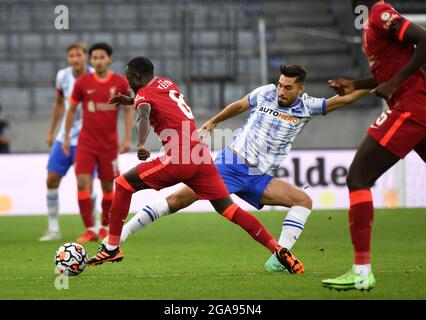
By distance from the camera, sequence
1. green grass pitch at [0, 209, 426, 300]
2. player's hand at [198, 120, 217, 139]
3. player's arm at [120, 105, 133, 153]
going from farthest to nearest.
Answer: player's arm at [120, 105, 133, 153] < player's hand at [198, 120, 217, 139] < green grass pitch at [0, 209, 426, 300]

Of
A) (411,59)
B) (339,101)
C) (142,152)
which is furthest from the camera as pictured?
(339,101)

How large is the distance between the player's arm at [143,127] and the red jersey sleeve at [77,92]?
3.87 m

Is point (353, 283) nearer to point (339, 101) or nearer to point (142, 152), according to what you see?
point (142, 152)

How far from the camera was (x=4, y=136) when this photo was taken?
19.6 meters

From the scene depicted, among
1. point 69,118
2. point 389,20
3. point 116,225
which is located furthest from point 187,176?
point 69,118

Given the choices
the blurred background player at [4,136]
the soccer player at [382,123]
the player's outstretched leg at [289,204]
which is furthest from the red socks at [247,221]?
the blurred background player at [4,136]

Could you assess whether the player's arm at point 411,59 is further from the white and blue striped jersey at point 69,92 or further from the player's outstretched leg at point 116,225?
the white and blue striped jersey at point 69,92

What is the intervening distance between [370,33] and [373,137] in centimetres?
70

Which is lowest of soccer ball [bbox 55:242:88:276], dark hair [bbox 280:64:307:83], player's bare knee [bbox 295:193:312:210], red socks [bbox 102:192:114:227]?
red socks [bbox 102:192:114:227]

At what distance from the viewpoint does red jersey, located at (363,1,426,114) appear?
252 inches

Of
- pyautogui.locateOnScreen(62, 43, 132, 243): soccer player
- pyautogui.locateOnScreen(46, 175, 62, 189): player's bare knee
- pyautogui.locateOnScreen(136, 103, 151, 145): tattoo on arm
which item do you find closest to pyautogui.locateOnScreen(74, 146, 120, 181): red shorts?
pyautogui.locateOnScreen(62, 43, 132, 243): soccer player

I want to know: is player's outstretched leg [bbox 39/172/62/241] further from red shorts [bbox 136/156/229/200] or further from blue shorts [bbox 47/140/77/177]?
red shorts [bbox 136/156/229/200]

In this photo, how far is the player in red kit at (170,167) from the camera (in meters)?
7.86

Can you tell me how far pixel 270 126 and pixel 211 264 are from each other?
136 centimetres
